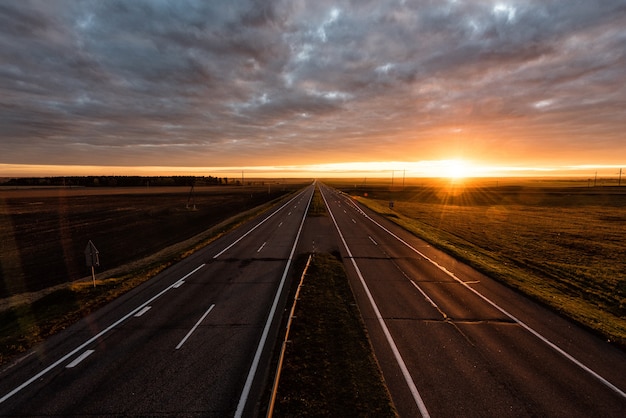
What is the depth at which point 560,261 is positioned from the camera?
2386 centimetres

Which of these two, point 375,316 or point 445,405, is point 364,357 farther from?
point 375,316

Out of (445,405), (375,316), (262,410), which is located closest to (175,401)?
(262,410)

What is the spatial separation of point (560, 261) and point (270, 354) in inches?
991

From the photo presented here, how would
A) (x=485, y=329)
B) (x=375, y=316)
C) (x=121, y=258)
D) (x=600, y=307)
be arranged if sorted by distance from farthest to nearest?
(x=121, y=258) → (x=600, y=307) → (x=375, y=316) → (x=485, y=329)

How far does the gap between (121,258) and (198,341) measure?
18970 millimetres

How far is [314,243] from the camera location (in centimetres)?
2784

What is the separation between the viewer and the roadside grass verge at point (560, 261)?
567 inches

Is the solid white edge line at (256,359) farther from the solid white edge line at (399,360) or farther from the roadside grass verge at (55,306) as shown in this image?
the roadside grass verge at (55,306)

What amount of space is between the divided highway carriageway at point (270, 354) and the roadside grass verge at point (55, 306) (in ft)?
2.67

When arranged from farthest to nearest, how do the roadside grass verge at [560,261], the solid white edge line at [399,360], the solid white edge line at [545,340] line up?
1. the roadside grass verge at [560,261]
2. the solid white edge line at [545,340]
3. the solid white edge line at [399,360]

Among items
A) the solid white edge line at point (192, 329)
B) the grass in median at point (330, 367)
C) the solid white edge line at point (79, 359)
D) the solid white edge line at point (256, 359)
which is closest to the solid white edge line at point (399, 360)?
the grass in median at point (330, 367)

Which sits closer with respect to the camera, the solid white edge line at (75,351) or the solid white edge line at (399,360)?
the solid white edge line at (399,360)

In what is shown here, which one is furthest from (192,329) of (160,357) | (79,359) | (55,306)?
(55,306)

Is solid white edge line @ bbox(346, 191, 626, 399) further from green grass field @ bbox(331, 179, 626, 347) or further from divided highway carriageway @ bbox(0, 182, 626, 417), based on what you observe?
green grass field @ bbox(331, 179, 626, 347)
